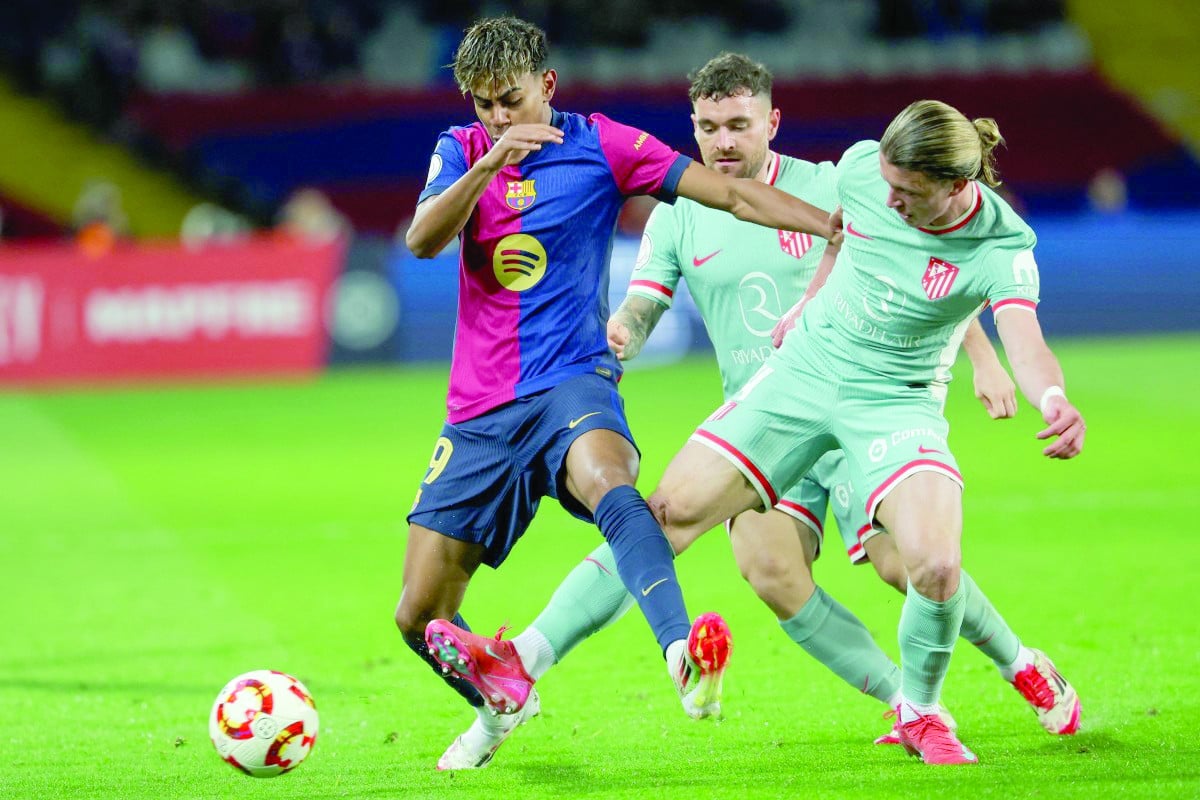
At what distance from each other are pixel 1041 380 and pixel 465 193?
6.06 ft

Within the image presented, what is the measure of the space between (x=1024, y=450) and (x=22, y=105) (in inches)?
817

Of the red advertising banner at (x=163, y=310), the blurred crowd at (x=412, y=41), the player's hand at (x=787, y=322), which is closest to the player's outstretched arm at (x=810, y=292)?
the player's hand at (x=787, y=322)

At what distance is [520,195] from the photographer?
5.43 meters

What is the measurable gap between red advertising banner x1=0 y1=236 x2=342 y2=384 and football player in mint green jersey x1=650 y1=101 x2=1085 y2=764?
1424cm

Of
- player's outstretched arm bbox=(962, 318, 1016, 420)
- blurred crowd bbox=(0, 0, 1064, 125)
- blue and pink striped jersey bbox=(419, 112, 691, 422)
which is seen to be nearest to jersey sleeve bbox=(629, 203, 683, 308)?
blue and pink striped jersey bbox=(419, 112, 691, 422)

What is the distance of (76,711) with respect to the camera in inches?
259

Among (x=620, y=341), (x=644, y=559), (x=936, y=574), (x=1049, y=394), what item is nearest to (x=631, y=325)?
(x=620, y=341)

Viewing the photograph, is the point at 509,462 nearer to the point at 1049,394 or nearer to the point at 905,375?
the point at 905,375

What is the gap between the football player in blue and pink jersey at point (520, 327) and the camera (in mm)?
5227

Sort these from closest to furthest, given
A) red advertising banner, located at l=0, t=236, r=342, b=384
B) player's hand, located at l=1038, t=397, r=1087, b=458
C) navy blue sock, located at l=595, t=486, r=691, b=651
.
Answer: player's hand, located at l=1038, t=397, r=1087, b=458
navy blue sock, located at l=595, t=486, r=691, b=651
red advertising banner, located at l=0, t=236, r=342, b=384

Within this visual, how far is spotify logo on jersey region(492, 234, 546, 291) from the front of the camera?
Result: 541cm

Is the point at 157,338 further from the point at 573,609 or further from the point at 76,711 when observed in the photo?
the point at 573,609

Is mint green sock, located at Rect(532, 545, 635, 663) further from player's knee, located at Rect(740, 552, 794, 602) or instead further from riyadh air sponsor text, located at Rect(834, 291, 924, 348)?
riyadh air sponsor text, located at Rect(834, 291, 924, 348)

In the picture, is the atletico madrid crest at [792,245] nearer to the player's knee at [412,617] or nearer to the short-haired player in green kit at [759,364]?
the short-haired player in green kit at [759,364]
